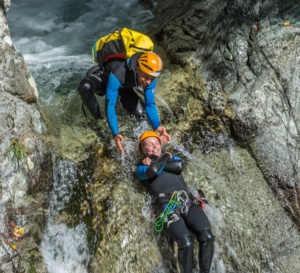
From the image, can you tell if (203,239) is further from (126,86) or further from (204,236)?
(126,86)

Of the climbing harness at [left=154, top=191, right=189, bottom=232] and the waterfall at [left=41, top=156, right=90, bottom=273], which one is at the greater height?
the climbing harness at [left=154, top=191, right=189, bottom=232]

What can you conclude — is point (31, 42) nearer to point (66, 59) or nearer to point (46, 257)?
point (66, 59)

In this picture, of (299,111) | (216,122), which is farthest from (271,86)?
(216,122)

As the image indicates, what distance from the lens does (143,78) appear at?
18.6ft

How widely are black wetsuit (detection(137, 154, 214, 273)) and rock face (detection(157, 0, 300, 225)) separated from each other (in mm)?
2079

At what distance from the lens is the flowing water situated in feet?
16.9

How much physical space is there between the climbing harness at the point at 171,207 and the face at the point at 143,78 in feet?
5.64

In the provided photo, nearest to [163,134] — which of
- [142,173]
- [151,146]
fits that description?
[151,146]

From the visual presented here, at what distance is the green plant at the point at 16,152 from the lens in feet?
16.7

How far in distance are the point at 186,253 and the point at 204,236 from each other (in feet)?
1.03

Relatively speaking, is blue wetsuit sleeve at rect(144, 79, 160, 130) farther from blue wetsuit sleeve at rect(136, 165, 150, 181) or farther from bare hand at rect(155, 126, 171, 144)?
blue wetsuit sleeve at rect(136, 165, 150, 181)

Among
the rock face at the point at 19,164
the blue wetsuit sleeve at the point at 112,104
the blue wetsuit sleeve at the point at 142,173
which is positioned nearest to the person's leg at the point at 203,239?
the blue wetsuit sleeve at the point at 142,173

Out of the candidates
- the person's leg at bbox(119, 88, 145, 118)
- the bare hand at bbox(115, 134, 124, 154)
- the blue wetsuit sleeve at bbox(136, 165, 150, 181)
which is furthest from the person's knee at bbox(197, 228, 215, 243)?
the person's leg at bbox(119, 88, 145, 118)

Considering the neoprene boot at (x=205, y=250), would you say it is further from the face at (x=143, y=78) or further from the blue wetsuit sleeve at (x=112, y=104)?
the face at (x=143, y=78)
